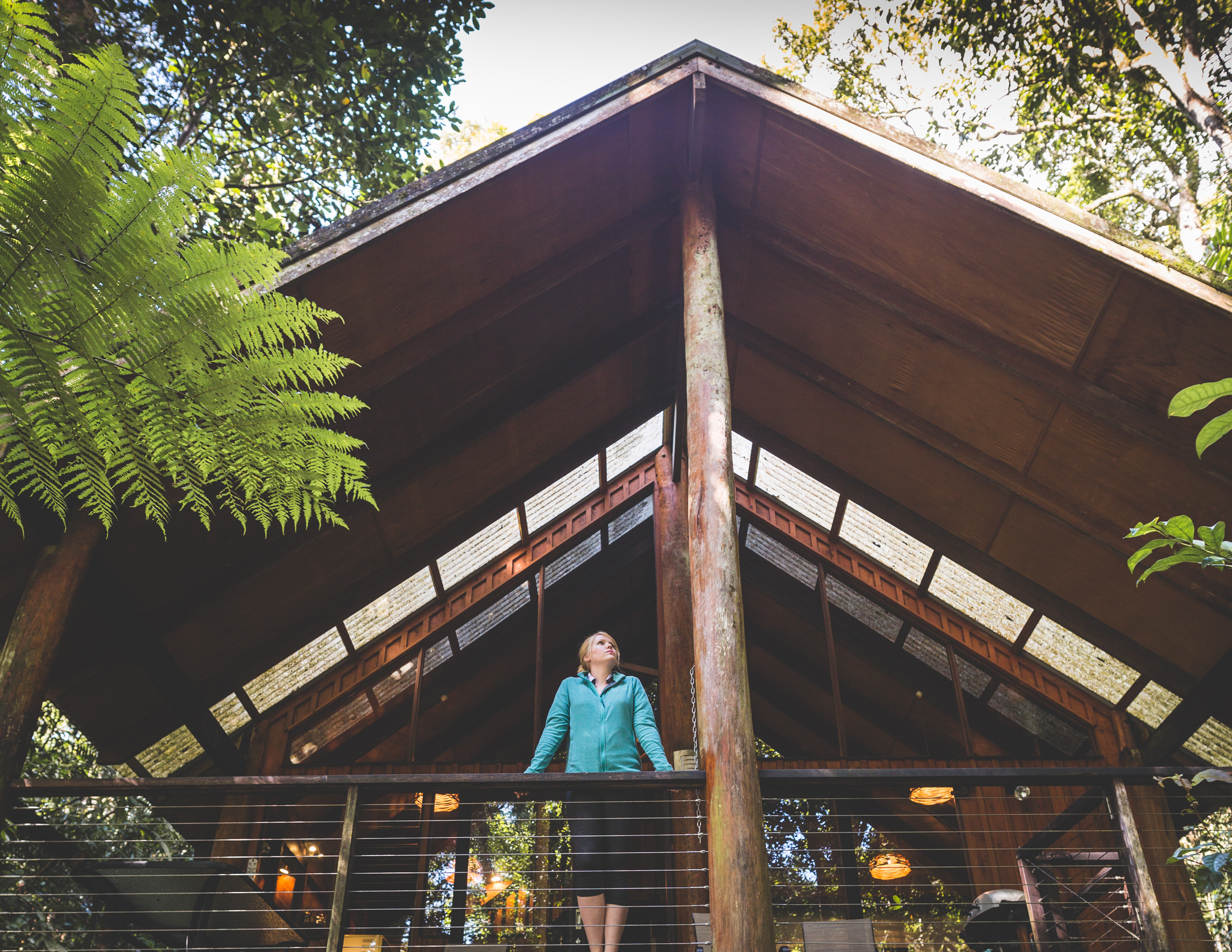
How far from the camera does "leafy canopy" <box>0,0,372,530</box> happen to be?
96 centimetres

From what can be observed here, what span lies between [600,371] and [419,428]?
5.22 ft

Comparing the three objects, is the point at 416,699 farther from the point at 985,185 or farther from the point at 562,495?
the point at 985,185

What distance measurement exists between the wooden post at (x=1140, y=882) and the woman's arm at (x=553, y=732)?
223cm

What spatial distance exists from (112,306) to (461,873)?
27.7 ft

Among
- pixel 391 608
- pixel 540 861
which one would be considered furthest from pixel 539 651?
pixel 540 861

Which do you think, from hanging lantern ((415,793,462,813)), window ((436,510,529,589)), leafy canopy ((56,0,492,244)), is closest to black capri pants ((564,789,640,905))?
leafy canopy ((56,0,492,244))

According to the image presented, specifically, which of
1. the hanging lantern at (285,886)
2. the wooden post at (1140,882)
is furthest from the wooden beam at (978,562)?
the hanging lantern at (285,886)

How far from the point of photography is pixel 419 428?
5.08m

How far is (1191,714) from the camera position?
5.32 meters

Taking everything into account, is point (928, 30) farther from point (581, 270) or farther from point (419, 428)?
point (419, 428)

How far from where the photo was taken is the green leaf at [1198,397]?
1.24 m

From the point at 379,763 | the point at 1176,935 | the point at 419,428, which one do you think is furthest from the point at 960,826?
the point at 419,428

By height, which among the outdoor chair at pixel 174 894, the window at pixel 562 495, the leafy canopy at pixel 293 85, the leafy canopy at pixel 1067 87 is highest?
the leafy canopy at pixel 1067 87

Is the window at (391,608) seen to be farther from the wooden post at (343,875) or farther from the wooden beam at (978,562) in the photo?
the wooden post at (343,875)
